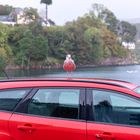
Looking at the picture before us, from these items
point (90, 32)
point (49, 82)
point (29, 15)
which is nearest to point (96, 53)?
point (90, 32)

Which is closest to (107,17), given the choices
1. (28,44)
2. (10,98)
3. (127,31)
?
(127,31)

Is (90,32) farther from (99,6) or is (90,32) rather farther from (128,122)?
(128,122)

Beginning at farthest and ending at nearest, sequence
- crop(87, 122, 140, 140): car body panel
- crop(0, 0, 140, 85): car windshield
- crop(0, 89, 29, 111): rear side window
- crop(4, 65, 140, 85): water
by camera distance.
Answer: crop(0, 0, 140, 85): car windshield
crop(4, 65, 140, 85): water
crop(0, 89, 29, 111): rear side window
crop(87, 122, 140, 140): car body panel

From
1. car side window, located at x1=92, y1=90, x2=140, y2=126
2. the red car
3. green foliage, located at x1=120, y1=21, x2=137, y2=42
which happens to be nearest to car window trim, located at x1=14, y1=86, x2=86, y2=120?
the red car

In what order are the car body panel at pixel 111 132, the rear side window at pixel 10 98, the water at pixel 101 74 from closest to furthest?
1. the car body panel at pixel 111 132
2. the rear side window at pixel 10 98
3. the water at pixel 101 74

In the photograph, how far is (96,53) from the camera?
11156 centimetres

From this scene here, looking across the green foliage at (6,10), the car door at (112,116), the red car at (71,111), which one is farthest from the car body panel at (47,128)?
the green foliage at (6,10)

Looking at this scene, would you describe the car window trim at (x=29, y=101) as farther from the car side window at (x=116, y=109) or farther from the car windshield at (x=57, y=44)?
the car windshield at (x=57, y=44)

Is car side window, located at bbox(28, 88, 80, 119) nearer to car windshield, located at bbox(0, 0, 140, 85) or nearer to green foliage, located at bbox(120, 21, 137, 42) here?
car windshield, located at bbox(0, 0, 140, 85)

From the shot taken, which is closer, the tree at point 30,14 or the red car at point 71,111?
the red car at point 71,111

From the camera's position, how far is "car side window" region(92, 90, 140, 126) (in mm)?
5445

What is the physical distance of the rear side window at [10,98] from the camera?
5829 mm

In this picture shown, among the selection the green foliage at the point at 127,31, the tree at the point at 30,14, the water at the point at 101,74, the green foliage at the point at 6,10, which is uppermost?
the green foliage at the point at 6,10

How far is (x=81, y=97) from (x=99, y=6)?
145 meters
